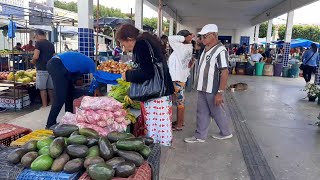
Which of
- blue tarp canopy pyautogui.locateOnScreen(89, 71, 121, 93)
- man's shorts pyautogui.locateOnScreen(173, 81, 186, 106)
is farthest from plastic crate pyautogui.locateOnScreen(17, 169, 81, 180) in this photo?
blue tarp canopy pyautogui.locateOnScreen(89, 71, 121, 93)

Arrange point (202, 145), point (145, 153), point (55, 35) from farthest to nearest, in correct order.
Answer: point (55, 35) < point (202, 145) < point (145, 153)

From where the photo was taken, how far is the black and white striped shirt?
13.8 feet

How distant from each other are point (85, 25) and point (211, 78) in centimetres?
277

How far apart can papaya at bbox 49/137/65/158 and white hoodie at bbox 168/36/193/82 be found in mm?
2918

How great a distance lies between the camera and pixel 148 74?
3086 mm

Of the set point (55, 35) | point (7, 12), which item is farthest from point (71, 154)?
point (55, 35)

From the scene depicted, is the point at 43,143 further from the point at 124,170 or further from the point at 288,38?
the point at 288,38

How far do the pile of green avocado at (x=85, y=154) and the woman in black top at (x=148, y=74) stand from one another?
90 centimetres

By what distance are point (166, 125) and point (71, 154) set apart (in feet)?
5.08

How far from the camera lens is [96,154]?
2.13m

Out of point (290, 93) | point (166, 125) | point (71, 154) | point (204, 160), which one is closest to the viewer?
point (71, 154)

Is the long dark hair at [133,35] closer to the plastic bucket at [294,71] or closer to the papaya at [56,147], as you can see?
the papaya at [56,147]

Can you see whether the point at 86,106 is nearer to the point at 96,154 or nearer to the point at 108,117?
the point at 108,117

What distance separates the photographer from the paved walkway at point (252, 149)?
12.1 feet
